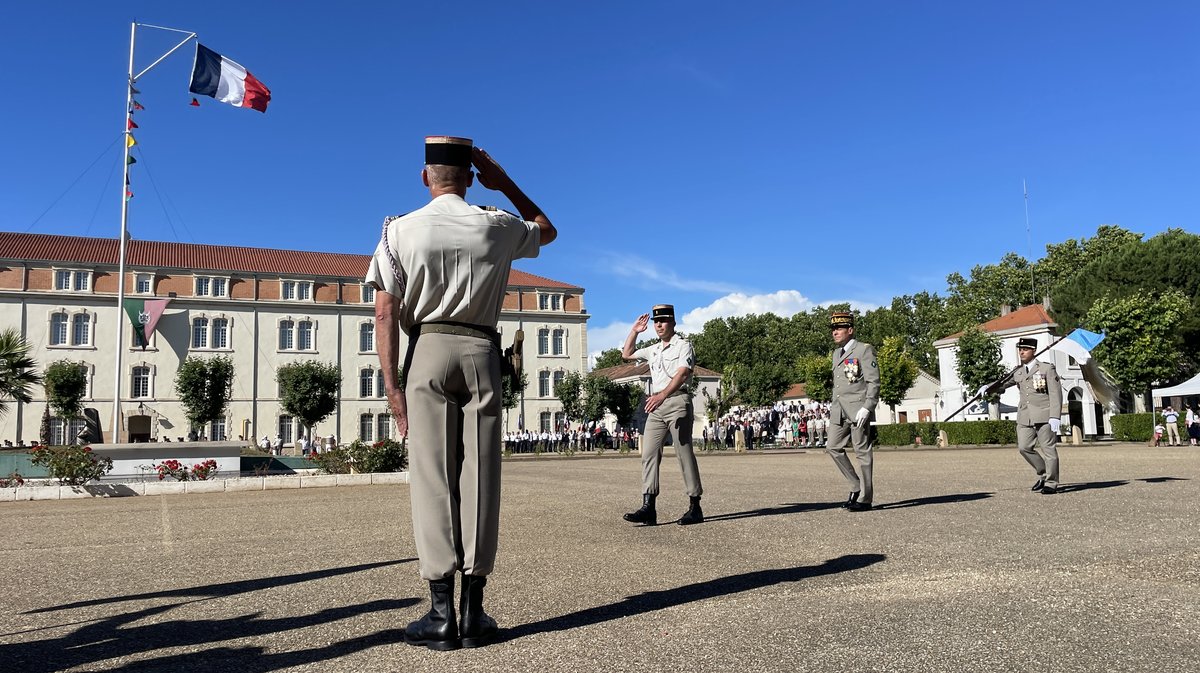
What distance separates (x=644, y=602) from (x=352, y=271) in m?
74.6

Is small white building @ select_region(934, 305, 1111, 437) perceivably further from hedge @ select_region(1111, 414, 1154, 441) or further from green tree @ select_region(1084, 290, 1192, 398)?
hedge @ select_region(1111, 414, 1154, 441)

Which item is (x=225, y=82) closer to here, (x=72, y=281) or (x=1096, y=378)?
(x=72, y=281)

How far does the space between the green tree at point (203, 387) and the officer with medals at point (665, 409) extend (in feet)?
200

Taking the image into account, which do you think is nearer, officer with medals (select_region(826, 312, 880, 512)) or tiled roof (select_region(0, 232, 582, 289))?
officer with medals (select_region(826, 312, 880, 512))

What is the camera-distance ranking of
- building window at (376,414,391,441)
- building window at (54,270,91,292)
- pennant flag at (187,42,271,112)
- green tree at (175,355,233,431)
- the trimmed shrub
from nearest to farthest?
pennant flag at (187,42,271,112) → the trimmed shrub → green tree at (175,355,233,431) → building window at (54,270,91,292) → building window at (376,414,391,441)

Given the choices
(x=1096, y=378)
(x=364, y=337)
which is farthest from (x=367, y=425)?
(x=1096, y=378)

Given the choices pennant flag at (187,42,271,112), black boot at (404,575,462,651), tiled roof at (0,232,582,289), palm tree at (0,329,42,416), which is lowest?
black boot at (404,575,462,651)

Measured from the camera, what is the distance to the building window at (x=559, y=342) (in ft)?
259

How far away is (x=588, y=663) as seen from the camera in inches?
116

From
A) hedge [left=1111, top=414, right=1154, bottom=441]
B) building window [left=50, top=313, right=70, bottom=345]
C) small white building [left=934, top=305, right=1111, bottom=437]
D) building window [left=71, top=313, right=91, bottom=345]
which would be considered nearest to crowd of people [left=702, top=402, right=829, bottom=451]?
small white building [left=934, top=305, right=1111, bottom=437]

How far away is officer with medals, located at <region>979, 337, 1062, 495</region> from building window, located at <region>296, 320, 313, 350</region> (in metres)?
66.9

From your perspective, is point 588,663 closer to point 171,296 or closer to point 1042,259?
point 171,296

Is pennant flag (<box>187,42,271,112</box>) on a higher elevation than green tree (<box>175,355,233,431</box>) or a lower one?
→ higher

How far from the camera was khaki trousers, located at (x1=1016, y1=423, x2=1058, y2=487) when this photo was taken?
10102 millimetres
